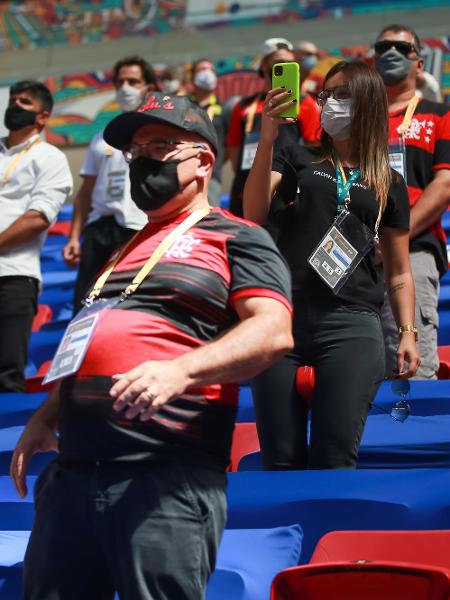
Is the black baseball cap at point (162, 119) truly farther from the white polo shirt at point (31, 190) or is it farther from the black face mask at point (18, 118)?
the black face mask at point (18, 118)

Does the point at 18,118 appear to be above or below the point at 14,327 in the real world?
above

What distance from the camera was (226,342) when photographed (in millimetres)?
2008

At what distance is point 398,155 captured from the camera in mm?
4145

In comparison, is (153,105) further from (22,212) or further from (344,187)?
(22,212)

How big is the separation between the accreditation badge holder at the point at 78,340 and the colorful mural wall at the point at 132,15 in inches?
406

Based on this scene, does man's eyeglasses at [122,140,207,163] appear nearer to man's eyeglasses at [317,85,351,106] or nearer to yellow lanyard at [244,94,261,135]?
man's eyeglasses at [317,85,351,106]

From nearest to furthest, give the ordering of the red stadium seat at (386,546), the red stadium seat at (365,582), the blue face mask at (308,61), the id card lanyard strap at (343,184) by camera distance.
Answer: the red stadium seat at (365,582) < the red stadium seat at (386,546) < the id card lanyard strap at (343,184) < the blue face mask at (308,61)

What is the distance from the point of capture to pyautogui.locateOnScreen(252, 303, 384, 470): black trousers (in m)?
2.93

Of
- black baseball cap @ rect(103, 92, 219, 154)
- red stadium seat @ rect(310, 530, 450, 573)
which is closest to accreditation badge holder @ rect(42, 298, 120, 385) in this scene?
black baseball cap @ rect(103, 92, 219, 154)

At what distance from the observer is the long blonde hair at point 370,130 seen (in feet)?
10.6

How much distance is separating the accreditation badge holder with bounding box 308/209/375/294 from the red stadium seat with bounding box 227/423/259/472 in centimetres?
86

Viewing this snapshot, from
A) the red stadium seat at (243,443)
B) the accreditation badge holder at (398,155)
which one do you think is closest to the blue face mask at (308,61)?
the accreditation badge holder at (398,155)

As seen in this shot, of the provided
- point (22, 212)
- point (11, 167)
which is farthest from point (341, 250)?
point (11, 167)

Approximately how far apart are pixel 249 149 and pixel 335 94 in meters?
2.09
